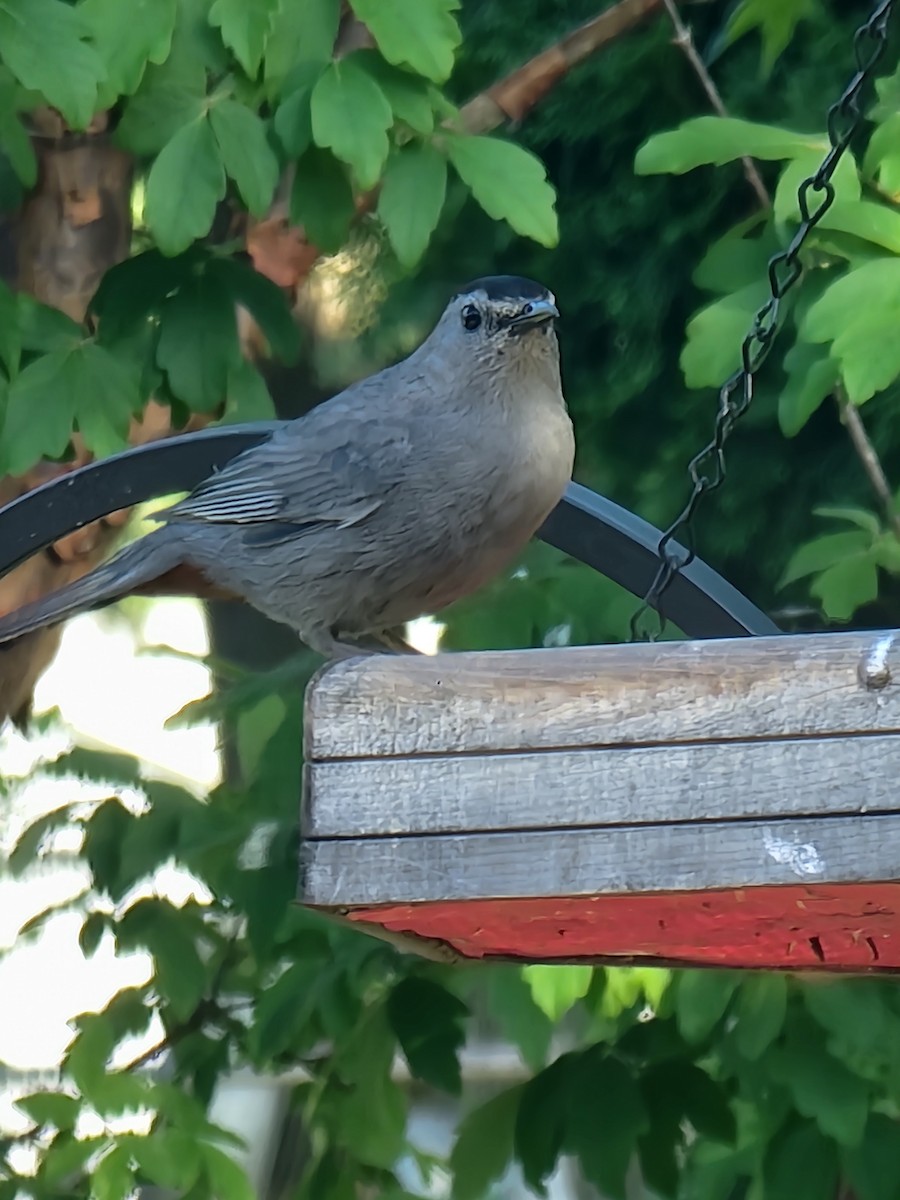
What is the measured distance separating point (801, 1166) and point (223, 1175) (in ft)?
2.30

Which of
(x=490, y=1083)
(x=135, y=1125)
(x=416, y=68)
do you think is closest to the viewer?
(x=416, y=68)

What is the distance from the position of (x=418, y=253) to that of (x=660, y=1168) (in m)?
1.09

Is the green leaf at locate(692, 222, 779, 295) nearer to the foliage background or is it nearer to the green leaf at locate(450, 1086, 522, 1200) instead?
the foliage background

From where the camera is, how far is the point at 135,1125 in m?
2.36

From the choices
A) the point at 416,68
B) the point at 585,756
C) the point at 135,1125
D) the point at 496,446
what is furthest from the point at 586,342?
the point at 585,756

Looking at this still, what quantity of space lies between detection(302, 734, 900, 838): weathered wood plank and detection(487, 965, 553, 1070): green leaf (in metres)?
1.15

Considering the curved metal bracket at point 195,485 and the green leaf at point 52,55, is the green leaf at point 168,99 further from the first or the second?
the curved metal bracket at point 195,485

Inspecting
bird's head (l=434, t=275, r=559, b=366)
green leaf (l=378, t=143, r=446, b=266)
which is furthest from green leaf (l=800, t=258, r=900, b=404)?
green leaf (l=378, t=143, r=446, b=266)

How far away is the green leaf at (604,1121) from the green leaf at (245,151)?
1.05m

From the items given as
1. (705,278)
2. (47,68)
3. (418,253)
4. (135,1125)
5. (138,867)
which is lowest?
(135,1125)

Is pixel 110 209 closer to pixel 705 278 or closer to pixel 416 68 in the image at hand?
pixel 416 68

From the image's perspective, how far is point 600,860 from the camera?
41.3 inches

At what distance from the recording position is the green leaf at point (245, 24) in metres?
1.73

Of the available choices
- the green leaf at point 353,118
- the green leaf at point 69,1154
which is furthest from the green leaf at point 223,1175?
the green leaf at point 353,118
